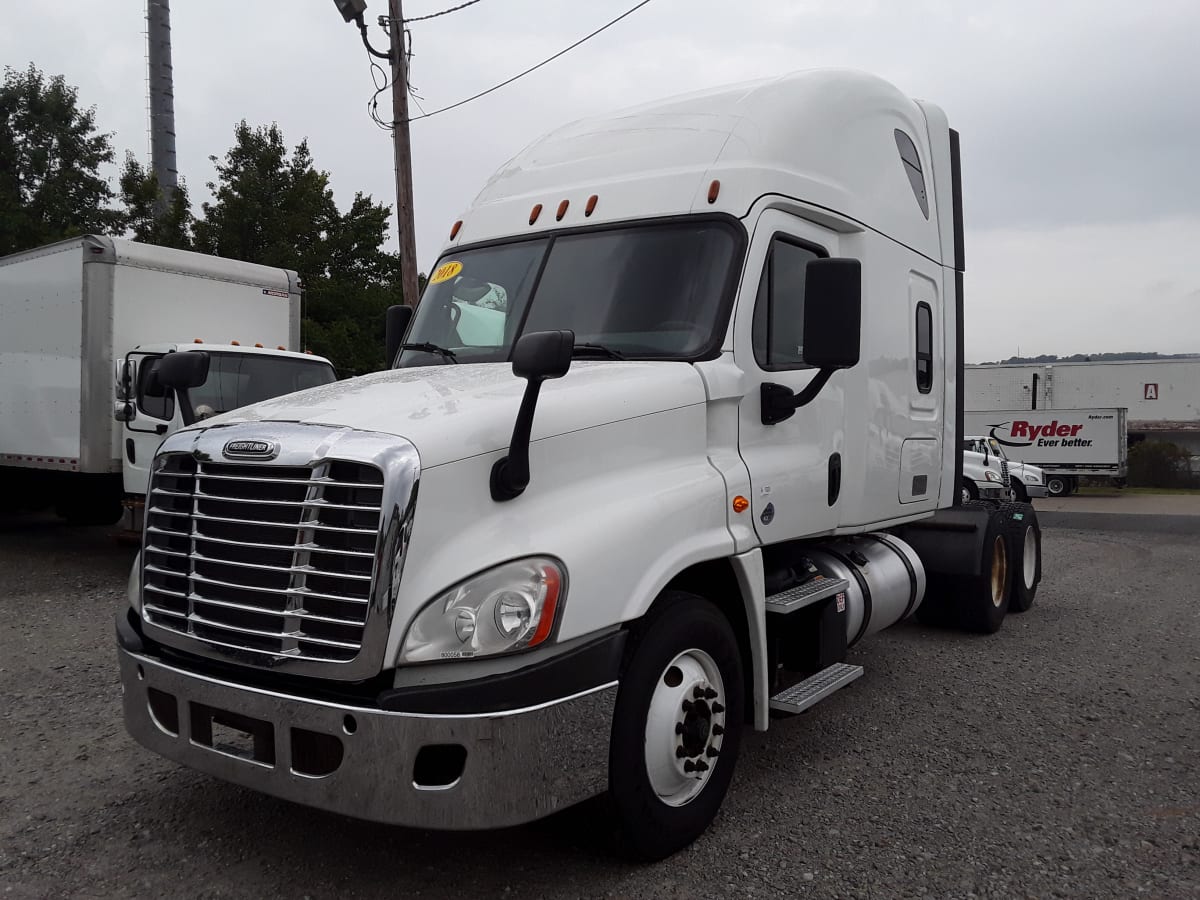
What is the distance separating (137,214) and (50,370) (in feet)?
47.1

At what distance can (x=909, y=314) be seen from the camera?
19.1ft

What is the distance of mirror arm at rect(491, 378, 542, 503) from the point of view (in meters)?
3.14

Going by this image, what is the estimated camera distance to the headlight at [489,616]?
2.96 meters

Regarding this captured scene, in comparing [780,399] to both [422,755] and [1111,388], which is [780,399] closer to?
[422,755]

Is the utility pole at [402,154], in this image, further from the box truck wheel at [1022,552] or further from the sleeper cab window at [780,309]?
the sleeper cab window at [780,309]

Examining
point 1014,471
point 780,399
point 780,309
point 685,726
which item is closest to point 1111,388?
point 1014,471

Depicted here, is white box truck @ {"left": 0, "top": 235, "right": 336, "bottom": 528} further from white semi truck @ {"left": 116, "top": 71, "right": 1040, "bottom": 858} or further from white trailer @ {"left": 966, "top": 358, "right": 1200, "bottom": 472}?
white trailer @ {"left": 966, "top": 358, "right": 1200, "bottom": 472}

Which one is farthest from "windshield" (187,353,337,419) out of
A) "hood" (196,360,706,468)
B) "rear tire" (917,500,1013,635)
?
"rear tire" (917,500,1013,635)

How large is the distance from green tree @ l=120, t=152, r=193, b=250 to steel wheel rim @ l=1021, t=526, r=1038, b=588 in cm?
1990

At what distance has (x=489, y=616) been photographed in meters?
2.98

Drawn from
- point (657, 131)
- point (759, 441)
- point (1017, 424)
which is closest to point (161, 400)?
point (657, 131)

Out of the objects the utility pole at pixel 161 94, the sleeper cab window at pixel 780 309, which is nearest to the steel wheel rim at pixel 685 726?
the sleeper cab window at pixel 780 309

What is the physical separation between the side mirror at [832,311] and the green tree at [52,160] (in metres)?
21.8

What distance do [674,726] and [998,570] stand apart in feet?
16.8
